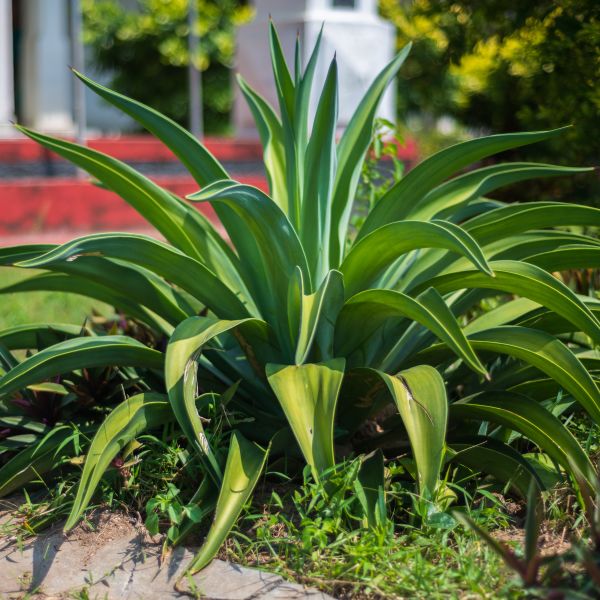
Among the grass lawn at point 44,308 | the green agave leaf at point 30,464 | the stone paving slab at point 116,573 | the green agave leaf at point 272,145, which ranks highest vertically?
the green agave leaf at point 272,145

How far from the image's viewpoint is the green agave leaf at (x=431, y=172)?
250 cm

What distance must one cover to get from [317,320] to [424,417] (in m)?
0.35

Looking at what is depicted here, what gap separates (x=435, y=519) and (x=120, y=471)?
0.86 metres

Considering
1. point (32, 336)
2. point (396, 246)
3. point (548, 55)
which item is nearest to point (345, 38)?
point (548, 55)

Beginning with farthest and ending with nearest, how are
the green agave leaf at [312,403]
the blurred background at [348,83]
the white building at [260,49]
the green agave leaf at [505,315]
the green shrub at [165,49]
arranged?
the green shrub at [165,49] < the white building at [260,49] < the blurred background at [348,83] < the green agave leaf at [505,315] < the green agave leaf at [312,403]

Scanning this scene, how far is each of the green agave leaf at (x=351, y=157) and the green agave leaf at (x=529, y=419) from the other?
1.98ft

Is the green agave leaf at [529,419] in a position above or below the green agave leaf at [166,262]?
below

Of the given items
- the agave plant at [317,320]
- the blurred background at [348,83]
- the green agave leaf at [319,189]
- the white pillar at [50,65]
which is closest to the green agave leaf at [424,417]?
the agave plant at [317,320]

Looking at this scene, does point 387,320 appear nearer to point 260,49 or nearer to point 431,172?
point 431,172

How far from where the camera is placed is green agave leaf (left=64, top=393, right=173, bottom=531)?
2.09 m

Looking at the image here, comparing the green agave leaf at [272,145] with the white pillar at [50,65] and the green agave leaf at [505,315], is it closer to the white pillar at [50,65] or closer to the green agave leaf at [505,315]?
the green agave leaf at [505,315]

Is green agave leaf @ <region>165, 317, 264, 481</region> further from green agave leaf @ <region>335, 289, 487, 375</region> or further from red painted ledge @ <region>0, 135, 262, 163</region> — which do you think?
red painted ledge @ <region>0, 135, 262, 163</region>

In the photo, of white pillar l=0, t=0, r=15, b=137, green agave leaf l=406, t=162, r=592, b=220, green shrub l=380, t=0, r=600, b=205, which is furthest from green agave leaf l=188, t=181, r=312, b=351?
white pillar l=0, t=0, r=15, b=137

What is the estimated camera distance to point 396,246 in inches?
91.9
